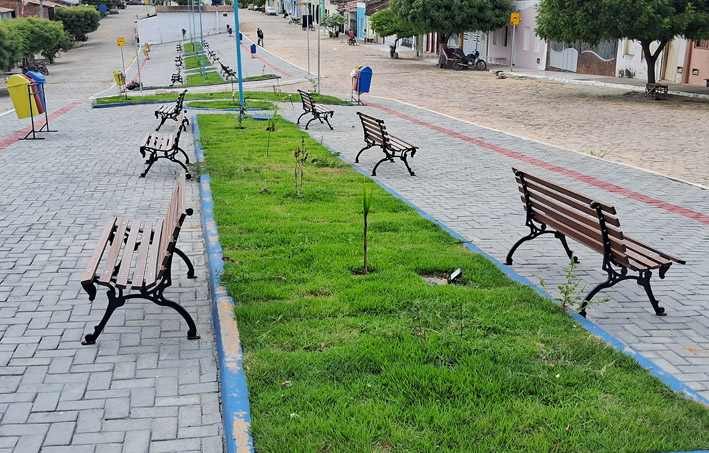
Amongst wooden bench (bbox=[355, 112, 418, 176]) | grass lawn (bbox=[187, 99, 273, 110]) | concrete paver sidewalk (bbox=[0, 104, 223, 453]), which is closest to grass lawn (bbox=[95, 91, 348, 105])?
grass lawn (bbox=[187, 99, 273, 110])

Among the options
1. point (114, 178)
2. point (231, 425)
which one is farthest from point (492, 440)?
point (114, 178)

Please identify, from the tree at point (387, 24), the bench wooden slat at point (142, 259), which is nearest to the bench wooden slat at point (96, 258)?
the bench wooden slat at point (142, 259)

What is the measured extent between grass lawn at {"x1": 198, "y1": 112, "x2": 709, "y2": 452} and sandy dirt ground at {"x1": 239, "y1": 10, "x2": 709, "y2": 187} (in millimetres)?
6888

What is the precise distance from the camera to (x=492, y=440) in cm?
354

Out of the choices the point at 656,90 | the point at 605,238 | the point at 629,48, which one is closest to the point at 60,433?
the point at 605,238

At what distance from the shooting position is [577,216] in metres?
5.77

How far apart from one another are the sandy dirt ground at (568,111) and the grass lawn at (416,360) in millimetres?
6888

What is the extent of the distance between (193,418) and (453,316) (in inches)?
80.3

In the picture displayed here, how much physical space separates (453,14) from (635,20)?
1721cm

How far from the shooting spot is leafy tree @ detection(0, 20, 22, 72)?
3512 centimetres

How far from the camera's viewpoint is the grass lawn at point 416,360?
11.9 feet

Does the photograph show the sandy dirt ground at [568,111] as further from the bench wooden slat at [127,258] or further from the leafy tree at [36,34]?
the leafy tree at [36,34]

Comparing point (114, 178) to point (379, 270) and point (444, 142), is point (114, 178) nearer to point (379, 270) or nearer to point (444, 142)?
point (379, 270)

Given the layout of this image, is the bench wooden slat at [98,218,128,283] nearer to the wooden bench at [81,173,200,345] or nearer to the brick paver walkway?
the wooden bench at [81,173,200,345]
